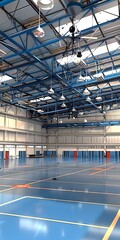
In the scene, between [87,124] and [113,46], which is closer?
[113,46]

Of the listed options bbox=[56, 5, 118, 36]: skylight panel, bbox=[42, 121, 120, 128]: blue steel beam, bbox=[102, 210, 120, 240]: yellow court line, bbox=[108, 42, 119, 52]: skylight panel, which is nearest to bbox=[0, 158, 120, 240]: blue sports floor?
bbox=[102, 210, 120, 240]: yellow court line

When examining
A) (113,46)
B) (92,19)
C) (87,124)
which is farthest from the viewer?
(87,124)

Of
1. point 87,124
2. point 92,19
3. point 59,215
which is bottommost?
point 59,215

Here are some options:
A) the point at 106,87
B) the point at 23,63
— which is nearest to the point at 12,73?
the point at 23,63

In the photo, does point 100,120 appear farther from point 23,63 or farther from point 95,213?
point 95,213

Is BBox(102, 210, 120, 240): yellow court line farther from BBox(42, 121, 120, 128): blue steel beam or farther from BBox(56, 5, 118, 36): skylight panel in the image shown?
BBox(42, 121, 120, 128): blue steel beam

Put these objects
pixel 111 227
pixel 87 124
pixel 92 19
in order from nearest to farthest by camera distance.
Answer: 1. pixel 111 227
2. pixel 92 19
3. pixel 87 124

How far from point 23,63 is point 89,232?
54.3 ft

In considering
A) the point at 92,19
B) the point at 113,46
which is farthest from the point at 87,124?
the point at 92,19

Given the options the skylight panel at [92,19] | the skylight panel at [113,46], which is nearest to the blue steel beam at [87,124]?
the skylight panel at [113,46]

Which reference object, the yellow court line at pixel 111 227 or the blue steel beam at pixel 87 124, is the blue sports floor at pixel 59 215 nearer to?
the yellow court line at pixel 111 227

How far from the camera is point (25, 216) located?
5363 millimetres

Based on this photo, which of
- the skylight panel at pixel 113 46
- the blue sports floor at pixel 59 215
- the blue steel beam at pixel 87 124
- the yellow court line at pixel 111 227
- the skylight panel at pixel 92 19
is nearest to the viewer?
the yellow court line at pixel 111 227

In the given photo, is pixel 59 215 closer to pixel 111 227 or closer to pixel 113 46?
pixel 111 227
